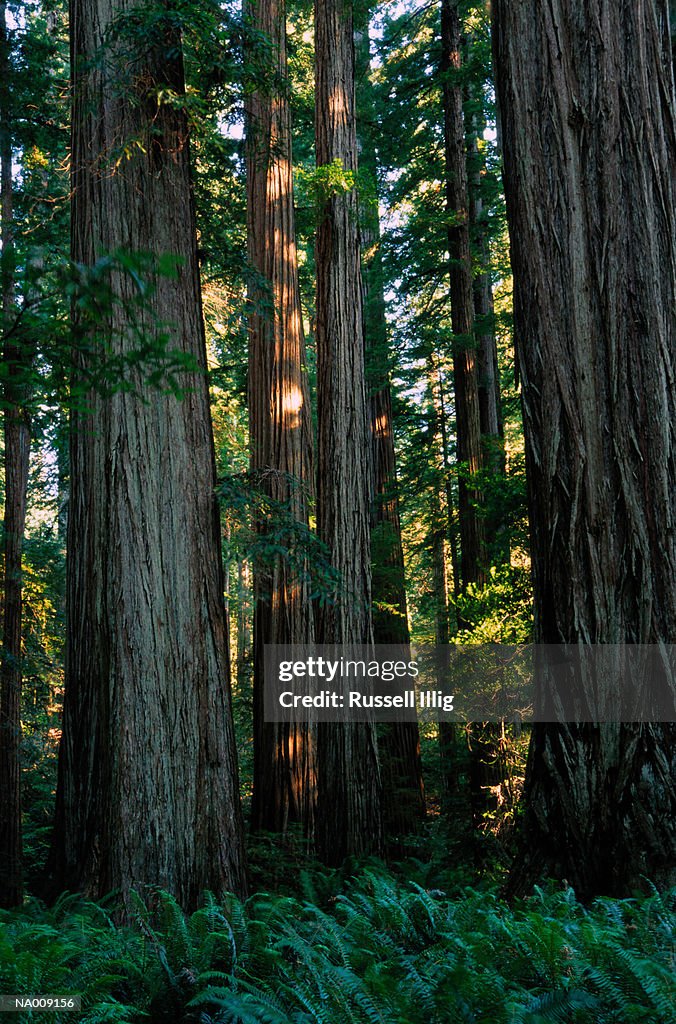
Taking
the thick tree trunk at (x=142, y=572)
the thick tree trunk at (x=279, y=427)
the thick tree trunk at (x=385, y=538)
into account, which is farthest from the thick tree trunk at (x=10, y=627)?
the thick tree trunk at (x=385, y=538)

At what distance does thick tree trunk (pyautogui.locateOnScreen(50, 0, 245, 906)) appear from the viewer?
488 centimetres

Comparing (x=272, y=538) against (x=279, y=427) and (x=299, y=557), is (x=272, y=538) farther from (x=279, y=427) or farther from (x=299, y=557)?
(x=279, y=427)

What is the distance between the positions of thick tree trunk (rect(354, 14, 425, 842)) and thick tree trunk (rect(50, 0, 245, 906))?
16.4ft

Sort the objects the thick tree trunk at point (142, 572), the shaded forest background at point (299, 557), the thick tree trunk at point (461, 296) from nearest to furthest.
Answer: the shaded forest background at point (299, 557), the thick tree trunk at point (142, 572), the thick tree trunk at point (461, 296)

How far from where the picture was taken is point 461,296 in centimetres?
1258

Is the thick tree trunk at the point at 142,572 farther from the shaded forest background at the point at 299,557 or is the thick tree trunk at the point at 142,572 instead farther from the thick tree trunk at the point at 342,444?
the thick tree trunk at the point at 342,444

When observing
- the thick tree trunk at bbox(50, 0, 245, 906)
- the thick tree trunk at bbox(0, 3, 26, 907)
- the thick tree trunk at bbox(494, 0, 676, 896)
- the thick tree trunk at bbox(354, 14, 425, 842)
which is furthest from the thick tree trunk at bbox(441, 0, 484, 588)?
the thick tree trunk at bbox(494, 0, 676, 896)

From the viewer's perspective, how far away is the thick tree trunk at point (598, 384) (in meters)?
3.81

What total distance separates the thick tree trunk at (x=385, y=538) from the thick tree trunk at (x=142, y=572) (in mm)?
4984

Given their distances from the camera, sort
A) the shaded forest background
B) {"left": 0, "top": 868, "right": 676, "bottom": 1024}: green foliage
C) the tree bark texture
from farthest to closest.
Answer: the tree bark texture
the shaded forest background
{"left": 0, "top": 868, "right": 676, "bottom": 1024}: green foliage

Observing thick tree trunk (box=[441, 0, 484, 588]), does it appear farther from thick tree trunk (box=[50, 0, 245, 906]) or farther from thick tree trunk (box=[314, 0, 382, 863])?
thick tree trunk (box=[50, 0, 245, 906])

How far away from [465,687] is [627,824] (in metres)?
5.95

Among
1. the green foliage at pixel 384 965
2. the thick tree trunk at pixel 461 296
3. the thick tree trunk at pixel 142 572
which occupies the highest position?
the thick tree trunk at pixel 461 296

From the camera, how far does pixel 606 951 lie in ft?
8.84
